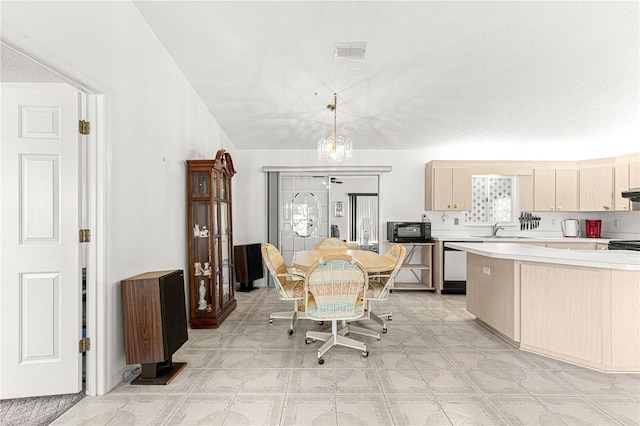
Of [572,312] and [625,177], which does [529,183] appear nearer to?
→ [625,177]

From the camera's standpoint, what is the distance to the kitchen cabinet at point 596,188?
5.00 m

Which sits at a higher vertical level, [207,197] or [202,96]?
[202,96]

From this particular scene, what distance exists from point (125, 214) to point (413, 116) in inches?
141

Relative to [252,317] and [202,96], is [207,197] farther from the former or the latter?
[252,317]

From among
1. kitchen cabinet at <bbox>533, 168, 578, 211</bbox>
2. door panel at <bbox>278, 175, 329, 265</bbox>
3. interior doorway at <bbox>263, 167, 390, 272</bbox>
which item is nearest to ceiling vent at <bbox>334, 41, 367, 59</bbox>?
interior doorway at <bbox>263, 167, 390, 272</bbox>

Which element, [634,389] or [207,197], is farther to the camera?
[207,197]

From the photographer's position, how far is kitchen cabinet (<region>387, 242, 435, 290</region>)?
5.22 metres

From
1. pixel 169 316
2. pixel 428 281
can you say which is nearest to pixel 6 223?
pixel 169 316

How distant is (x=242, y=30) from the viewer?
2498 mm

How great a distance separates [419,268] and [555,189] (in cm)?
267

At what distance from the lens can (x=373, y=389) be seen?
2.18 m

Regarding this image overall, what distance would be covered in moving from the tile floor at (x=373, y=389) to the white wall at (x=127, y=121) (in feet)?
1.84

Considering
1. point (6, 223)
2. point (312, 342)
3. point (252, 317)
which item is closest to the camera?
point (6, 223)

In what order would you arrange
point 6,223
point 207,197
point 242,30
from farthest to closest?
point 207,197, point 242,30, point 6,223
